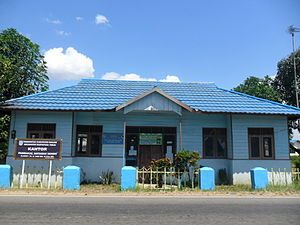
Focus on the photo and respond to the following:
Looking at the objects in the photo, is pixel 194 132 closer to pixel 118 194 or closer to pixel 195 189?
pixel 195 189

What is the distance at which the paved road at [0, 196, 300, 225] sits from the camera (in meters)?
5.36

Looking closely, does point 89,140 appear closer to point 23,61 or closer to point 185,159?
point 185,159

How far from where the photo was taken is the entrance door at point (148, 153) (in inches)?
496

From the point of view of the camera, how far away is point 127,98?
13.4 meters

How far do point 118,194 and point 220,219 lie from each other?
174 inches

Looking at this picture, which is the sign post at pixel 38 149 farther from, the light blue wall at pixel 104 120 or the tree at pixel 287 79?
the tree at pixel 287 79

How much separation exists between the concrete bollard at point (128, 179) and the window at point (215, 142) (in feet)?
16.6

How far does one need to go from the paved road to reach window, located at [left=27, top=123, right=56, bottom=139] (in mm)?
4397

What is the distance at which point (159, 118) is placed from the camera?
12.9 meters

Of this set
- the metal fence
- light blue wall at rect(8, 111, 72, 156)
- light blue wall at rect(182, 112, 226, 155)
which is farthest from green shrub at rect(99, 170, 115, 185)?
light blue wall at rect(182, 112, 226, 155)

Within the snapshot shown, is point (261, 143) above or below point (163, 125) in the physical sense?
below

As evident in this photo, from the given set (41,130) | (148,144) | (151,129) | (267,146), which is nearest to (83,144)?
(41,130)

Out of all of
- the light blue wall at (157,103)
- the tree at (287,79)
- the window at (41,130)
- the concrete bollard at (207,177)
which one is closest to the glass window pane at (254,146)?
the concrete bollard at (207,177)

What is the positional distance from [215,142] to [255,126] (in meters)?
2.36
